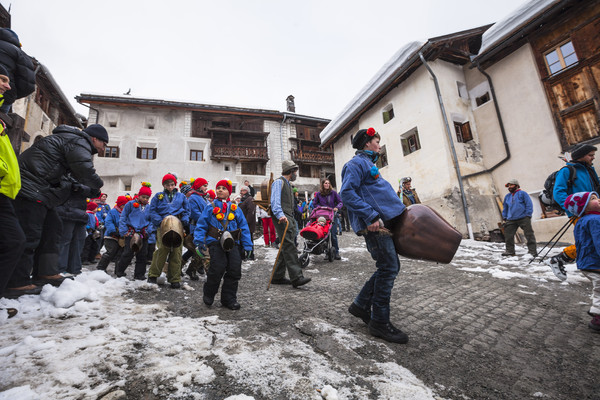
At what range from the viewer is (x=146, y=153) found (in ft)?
72.2

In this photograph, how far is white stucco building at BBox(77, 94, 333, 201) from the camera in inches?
827

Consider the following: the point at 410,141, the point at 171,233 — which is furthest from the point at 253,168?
the point at 171,233

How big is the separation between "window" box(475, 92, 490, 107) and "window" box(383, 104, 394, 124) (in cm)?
438

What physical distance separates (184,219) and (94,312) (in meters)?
2.32

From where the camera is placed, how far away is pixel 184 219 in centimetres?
485

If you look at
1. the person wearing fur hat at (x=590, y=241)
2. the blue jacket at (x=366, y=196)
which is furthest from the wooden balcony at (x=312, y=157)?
the person wearing fur hat at (x=590, y=241)

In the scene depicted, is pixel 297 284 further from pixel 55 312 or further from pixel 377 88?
pixel 377 88

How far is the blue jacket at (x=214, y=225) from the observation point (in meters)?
3.36

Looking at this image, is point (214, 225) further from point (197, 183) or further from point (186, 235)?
point (197, 183)

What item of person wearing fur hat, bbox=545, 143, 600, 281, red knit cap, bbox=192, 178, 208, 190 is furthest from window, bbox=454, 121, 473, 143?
red knit cap, bbox=192, 178, 208, 190

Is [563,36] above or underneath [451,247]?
above

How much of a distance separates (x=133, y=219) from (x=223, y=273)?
2622 millimetres

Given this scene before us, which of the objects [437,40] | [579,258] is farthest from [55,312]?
[437,40]

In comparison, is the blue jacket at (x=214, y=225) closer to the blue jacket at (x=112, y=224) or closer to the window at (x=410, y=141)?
the blue jacket at (x=112, y=224)
